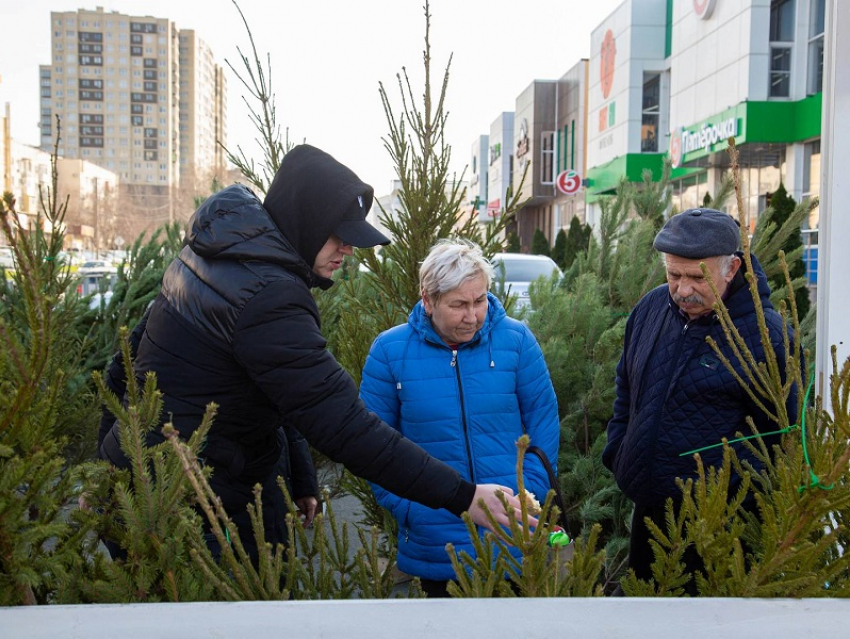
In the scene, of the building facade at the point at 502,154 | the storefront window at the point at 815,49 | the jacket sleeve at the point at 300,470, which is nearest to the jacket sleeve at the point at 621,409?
the jacket sleeve at the point at 300,470

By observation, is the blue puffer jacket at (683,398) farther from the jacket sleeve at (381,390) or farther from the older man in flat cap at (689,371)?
the jacket sleeve at (381,390)

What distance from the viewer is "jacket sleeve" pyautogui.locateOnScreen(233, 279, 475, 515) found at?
75.4 inches

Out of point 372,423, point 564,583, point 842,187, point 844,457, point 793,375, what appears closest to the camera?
point 844,457

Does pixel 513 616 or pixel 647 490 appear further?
pixel 647 490

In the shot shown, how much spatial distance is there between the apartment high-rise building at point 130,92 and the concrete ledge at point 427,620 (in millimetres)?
139282

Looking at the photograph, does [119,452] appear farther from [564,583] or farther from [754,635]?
[754,635]

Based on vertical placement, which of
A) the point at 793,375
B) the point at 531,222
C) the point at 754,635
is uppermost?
the point at 531,222

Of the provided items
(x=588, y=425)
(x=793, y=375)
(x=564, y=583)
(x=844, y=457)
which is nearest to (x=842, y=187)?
(x=793, y=375)

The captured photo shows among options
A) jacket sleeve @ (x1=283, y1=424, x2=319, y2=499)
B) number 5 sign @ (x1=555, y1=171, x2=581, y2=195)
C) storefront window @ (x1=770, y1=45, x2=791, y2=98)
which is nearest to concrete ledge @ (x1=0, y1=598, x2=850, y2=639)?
jacket sleeve @ (x1=283, y1=424, x2=319, y2=499)

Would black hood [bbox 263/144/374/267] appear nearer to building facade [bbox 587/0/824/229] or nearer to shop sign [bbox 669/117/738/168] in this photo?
building facade [bbox 587/0/824/229]

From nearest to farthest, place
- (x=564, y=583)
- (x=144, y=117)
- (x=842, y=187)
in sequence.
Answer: (x=564, y=583) → (x=842, y=187) → (x=144, y=117)

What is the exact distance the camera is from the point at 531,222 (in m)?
57.7

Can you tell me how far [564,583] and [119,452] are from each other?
1199mm

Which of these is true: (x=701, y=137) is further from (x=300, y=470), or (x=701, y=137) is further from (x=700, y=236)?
(x=300, y=470)
